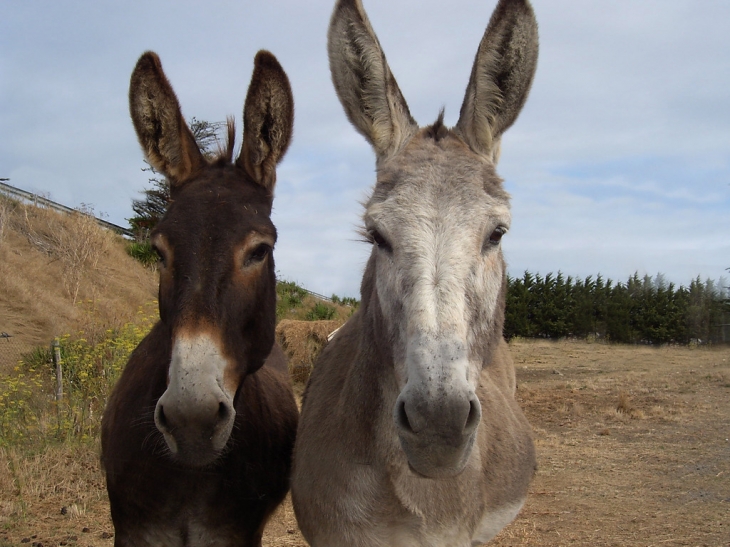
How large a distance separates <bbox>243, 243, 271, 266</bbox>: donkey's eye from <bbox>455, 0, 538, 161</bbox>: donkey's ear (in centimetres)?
124

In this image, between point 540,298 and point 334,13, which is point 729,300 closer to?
point 540,298

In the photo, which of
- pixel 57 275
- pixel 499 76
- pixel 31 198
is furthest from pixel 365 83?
pixel 31 198

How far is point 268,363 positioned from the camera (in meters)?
4.80

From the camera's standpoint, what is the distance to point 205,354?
2.78 m

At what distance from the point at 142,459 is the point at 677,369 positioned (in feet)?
77.4

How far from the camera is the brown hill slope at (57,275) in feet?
66.8

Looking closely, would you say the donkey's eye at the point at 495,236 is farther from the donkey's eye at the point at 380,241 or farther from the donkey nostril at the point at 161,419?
the donkey nostril at the point at 161,419

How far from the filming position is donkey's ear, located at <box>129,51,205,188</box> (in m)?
3.63

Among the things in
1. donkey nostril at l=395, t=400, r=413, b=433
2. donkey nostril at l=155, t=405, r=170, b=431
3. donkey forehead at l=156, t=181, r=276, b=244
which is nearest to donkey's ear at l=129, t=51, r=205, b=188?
donkey forehead at l=156, t=181, r=276, b=244

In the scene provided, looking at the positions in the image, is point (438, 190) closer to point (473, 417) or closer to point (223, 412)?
point (473, 417)

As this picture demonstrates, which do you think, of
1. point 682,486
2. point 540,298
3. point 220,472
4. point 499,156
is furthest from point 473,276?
point 540,298

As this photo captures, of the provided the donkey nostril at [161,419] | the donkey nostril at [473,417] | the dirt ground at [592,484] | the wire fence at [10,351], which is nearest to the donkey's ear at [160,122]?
the donkey nostril at [161,419]

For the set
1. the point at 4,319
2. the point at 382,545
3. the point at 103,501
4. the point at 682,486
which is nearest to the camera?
the point at 382,545

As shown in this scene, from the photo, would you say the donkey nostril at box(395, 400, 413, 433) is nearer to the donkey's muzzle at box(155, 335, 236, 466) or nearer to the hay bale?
the donkey's muzzle at box(155, 335, 236, 466)
